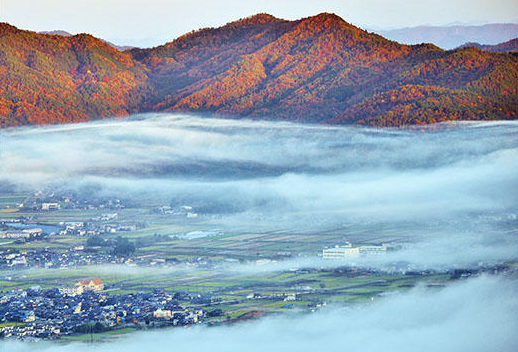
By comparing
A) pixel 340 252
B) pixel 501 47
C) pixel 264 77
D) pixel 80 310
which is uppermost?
pixel 501 47

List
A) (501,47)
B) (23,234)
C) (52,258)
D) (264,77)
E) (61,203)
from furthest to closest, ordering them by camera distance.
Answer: (264,77) → (61,203) → (501,47) → (23,234) → (52,258)

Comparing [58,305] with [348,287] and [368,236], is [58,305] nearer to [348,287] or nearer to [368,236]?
[348,287]

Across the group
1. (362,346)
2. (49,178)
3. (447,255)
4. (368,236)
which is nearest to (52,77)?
(49,178)

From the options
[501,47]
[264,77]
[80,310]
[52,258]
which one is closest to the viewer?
[80,310]

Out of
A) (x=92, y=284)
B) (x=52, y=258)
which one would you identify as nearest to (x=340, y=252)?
(x=92, y=284)

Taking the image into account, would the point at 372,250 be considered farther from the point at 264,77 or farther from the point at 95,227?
the point at 264,77

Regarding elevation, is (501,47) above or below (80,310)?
above

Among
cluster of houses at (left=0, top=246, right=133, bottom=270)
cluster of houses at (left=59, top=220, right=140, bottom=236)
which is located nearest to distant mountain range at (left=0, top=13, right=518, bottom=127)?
cluster of houses at (left=59, top=220, right=140, bottom=236)

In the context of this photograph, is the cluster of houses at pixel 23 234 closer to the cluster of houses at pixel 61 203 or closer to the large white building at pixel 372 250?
the cluster of houses at pixel 61 203
